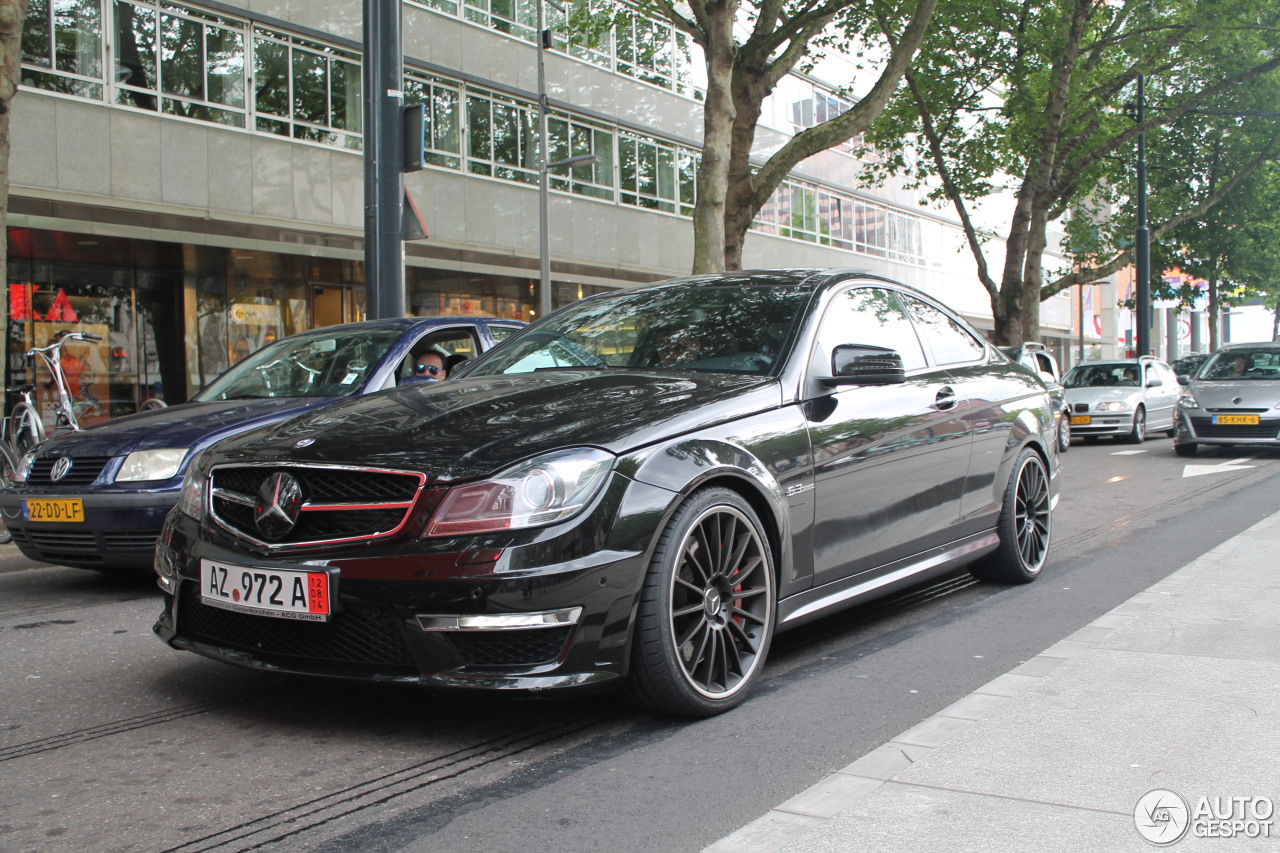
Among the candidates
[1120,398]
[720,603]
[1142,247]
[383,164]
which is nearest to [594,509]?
[720,603]

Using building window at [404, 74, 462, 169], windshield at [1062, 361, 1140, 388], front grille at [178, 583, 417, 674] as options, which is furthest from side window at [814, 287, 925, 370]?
building window at [404, 74, 462, 169]

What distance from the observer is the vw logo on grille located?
3482mm

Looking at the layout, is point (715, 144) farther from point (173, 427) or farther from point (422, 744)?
point (422, 744)

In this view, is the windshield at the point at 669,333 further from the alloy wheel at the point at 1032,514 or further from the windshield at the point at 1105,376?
the windshield at the point at 1105,376

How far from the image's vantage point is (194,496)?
3.91 meters

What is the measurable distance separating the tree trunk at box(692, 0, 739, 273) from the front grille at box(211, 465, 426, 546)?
13.4 metres

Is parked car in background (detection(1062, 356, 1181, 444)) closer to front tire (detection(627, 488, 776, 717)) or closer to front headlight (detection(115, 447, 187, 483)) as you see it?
front headlight (detection(115, 447, 187, 483))

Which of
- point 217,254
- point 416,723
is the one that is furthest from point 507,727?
point 217,254

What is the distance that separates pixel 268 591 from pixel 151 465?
2857 millimetres

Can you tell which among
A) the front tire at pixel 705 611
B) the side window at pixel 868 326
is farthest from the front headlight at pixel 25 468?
the side window at pixel 868 326

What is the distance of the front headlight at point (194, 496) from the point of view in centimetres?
382

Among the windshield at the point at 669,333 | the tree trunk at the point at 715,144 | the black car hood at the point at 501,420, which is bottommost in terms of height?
the black car hood at the point at 501,420

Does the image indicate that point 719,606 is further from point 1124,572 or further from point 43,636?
point 1124,572

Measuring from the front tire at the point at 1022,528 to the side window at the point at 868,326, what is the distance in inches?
42.1
